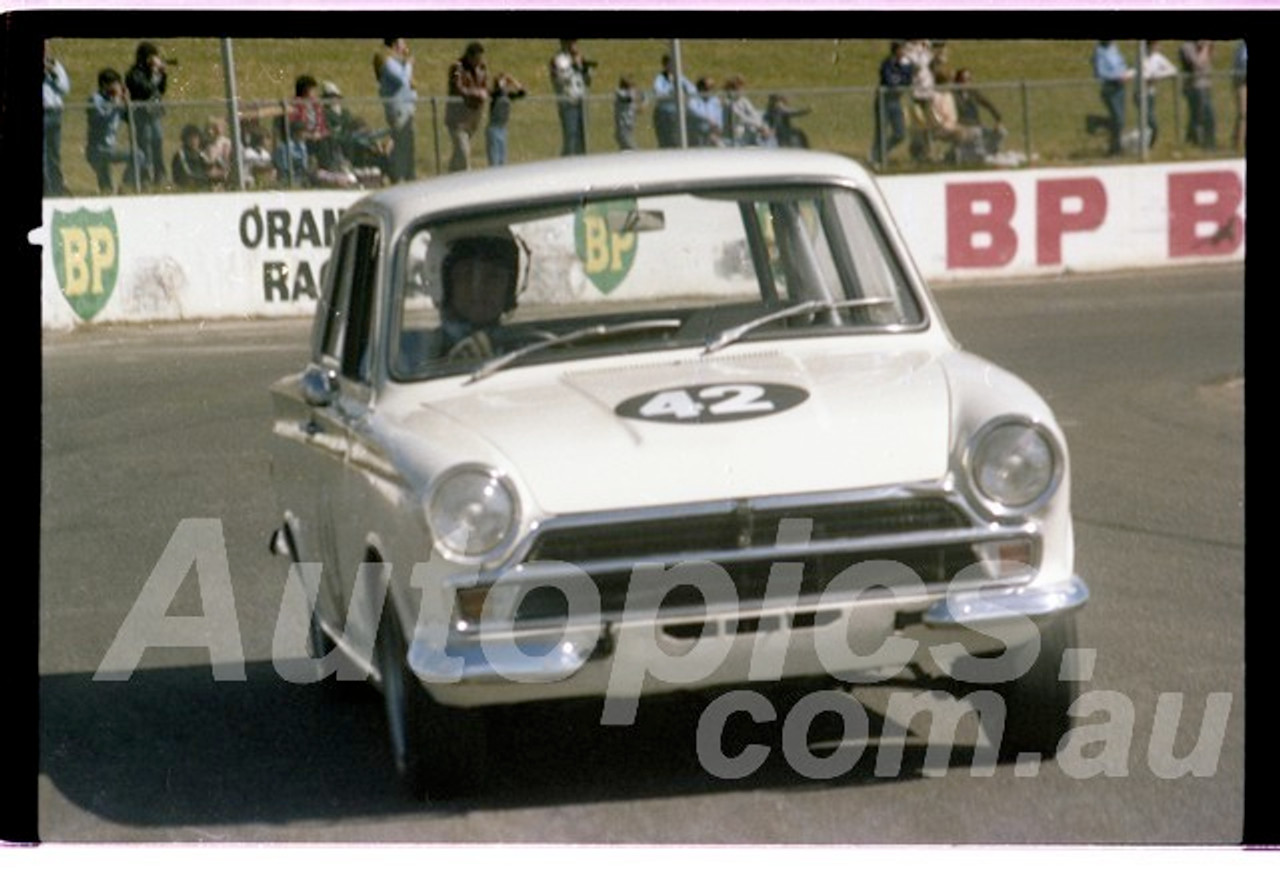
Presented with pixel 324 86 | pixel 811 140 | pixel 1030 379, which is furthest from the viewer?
pixel 1030 379

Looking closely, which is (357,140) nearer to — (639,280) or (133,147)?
(133,147)

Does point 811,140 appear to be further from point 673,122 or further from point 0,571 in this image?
point 0,571

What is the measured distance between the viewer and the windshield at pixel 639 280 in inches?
220

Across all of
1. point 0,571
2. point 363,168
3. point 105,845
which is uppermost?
point 363,168

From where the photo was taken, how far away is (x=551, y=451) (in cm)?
499

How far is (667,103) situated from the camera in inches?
270

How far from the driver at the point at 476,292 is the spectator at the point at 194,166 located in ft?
2.13

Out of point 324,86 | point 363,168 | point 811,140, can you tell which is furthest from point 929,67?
point 811,140

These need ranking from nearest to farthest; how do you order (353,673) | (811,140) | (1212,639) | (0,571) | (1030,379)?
(0,571) → (353,673) → (1212,639) → (811,140) → (1030,379)

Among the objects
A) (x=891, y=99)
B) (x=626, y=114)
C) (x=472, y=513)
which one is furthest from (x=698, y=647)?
(x=891, y=99)

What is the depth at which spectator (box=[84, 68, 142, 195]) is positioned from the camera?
5.20 meters

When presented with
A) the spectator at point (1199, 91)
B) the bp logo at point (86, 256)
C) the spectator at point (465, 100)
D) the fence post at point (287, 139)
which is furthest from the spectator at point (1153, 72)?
the bp logo at point (86, 256)

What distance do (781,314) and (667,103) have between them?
132 centimetres

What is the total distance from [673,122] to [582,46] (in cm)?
187
